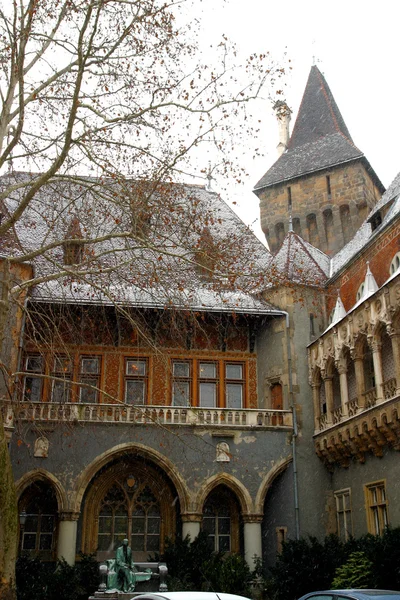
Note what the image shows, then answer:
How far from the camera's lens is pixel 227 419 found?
18.0 metres

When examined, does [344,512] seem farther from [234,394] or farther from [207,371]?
[207,371]

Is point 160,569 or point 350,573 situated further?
point 160,569

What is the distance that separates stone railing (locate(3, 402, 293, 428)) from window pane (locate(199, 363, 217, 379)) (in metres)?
2.13

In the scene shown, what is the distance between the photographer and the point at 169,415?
58.6ft

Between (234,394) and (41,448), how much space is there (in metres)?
5.90

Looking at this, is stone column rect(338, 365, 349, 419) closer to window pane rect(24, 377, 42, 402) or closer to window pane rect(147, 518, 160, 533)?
window pane rect(147, 518, 160, 533)

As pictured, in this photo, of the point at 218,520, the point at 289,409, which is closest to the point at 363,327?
the point at 289,409

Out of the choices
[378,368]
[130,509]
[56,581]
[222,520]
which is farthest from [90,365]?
[378,368]

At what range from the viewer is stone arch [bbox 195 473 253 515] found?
17344mm

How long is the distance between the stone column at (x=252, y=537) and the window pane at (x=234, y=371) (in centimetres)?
425

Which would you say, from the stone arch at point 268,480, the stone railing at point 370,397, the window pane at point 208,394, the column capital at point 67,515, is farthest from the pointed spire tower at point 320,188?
the column capital at point 67,515

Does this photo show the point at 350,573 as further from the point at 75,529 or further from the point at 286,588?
the point at 75,529

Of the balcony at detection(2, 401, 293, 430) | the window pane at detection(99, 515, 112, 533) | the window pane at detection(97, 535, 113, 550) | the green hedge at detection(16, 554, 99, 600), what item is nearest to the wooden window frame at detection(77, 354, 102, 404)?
the balcony at detection(2, 401, 293, 430)

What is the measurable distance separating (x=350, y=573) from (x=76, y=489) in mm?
6885
